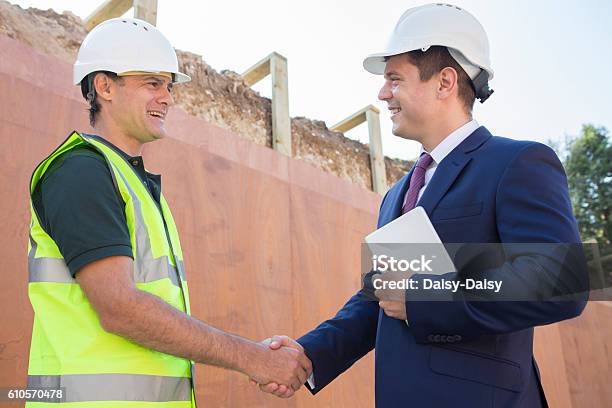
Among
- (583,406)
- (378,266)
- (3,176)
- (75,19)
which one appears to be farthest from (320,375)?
(583,406)

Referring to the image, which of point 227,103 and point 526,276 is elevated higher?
point 227,103

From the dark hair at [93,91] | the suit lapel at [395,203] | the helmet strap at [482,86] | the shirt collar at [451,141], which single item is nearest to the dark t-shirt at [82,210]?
the dark hair at [93,91]

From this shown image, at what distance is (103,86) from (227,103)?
8.26 feet

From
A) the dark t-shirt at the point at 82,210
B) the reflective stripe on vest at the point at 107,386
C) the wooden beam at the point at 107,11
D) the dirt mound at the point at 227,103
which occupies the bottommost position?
the reflective stripe on vest at the point at 107,386

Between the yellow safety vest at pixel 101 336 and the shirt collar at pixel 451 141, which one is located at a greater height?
the shirt collar at pixel 451 141

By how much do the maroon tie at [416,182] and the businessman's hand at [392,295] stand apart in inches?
13.2

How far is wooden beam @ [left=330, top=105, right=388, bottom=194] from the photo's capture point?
21.2ft

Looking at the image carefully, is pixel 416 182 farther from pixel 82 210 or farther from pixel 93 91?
pixel 93 91

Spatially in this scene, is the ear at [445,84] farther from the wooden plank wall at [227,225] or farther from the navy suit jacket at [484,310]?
the wooden plank wall at [227,225]

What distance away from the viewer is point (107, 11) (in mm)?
3996

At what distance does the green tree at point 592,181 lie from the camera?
20.7 m

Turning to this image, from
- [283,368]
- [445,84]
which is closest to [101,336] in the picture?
[283,368]

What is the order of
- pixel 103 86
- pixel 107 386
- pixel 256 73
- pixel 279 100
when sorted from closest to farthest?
pixel 107 386, pixel 103 86, pixel 279 100, pixel 256 73

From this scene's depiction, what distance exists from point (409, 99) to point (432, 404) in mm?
1121
